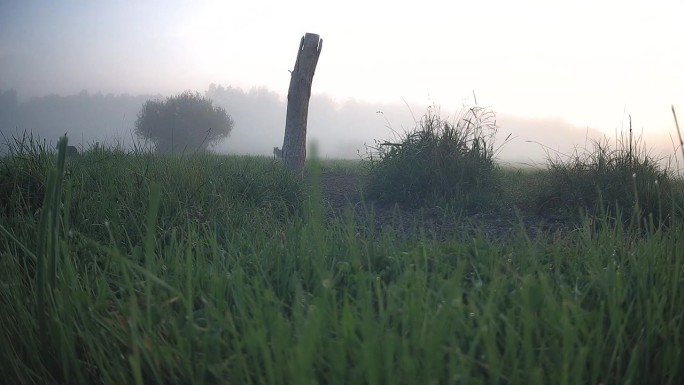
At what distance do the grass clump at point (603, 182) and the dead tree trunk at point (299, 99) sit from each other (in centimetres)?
382

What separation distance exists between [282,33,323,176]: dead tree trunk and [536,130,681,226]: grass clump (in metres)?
3.82

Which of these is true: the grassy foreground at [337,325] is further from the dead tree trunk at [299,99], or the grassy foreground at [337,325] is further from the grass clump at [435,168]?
the dead tree trunk at [299,99]

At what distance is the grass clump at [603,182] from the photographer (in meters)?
4.73

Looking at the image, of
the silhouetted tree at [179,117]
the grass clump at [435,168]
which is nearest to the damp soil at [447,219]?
the grass clump at [435,168]

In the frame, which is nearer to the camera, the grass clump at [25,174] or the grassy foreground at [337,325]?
the grassy foreground at [337,325]

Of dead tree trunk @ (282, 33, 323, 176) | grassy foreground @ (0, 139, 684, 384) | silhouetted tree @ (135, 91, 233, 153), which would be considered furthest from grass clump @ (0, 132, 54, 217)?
silhouetted tree @ (135, 91, 233, 153)

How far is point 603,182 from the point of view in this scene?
5.03m

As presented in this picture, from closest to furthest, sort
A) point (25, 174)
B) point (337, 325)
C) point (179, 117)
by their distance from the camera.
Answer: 1. point (337, 325)
2. point (25, 174)
3. point (179, 117)

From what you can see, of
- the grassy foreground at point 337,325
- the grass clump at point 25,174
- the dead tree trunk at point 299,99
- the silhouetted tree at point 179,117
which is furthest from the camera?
the silhouetted tree at point 179,117

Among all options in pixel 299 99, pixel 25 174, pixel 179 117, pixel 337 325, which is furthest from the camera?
pixel 179 117

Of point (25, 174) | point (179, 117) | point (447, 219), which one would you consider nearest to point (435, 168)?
point (447, 219)

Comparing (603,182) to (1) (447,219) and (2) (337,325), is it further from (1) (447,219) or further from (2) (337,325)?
(2) (337,325)

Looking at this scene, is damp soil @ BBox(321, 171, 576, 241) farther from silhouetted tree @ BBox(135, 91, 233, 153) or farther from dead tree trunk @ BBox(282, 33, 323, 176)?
silhouetted tree @ BBox(135, 91, 233, 153)

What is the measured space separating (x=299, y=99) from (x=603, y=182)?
456cm
